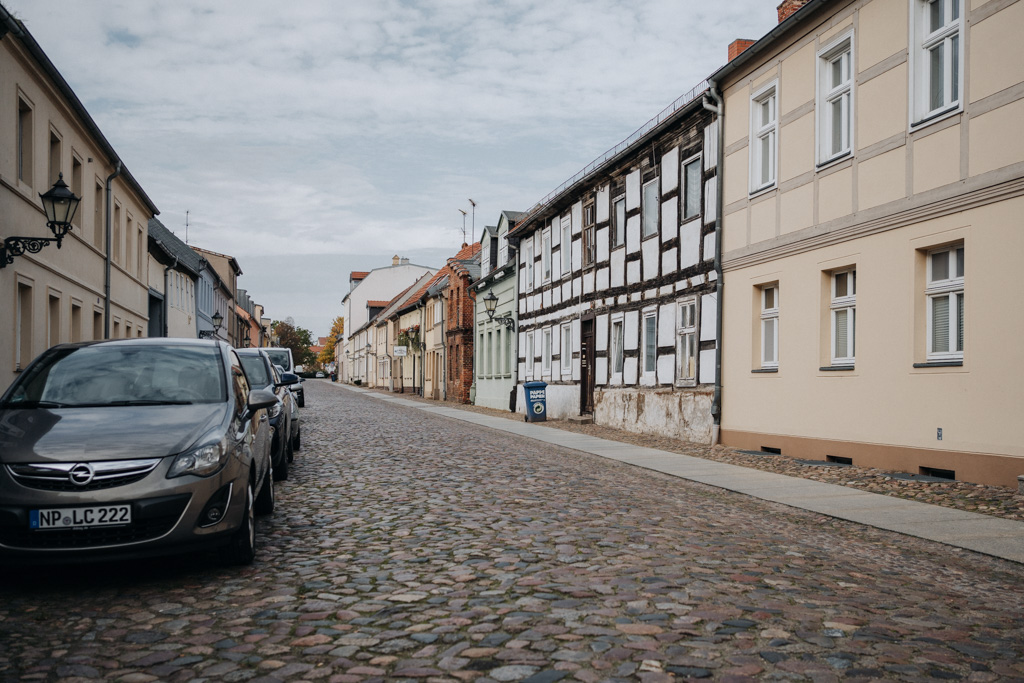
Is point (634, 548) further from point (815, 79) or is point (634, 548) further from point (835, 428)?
point (815, 79)

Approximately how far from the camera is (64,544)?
5.62 meters

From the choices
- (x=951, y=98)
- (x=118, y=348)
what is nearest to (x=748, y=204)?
(x=951, y=98)

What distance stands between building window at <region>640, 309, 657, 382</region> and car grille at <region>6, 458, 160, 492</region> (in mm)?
15880

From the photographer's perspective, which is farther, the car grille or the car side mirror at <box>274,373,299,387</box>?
the car side mirror at <box>274,373,299,387</box>

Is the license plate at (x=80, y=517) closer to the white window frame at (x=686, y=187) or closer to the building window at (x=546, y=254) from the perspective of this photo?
the white window frame at (x=686, y=187)

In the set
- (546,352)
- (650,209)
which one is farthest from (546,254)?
(650,209)

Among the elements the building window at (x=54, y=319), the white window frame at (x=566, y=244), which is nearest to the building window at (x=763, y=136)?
the white window frame at (x=566, y=244)

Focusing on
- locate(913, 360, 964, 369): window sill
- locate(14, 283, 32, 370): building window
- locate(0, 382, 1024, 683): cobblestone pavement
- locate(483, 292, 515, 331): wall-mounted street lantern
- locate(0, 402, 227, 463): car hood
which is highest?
locate(483, 292, 515, 331): wall-mounted street lantern

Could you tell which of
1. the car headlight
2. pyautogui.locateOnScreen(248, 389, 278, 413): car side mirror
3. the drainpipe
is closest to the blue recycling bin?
the drainpipe

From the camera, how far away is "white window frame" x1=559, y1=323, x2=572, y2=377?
88.4 feet

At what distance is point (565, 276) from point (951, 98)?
644 inches

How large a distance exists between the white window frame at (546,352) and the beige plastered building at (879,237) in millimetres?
12004

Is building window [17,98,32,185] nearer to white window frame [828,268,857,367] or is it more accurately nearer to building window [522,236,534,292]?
white window frame [828,268,857,367]

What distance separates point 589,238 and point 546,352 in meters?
5.10
